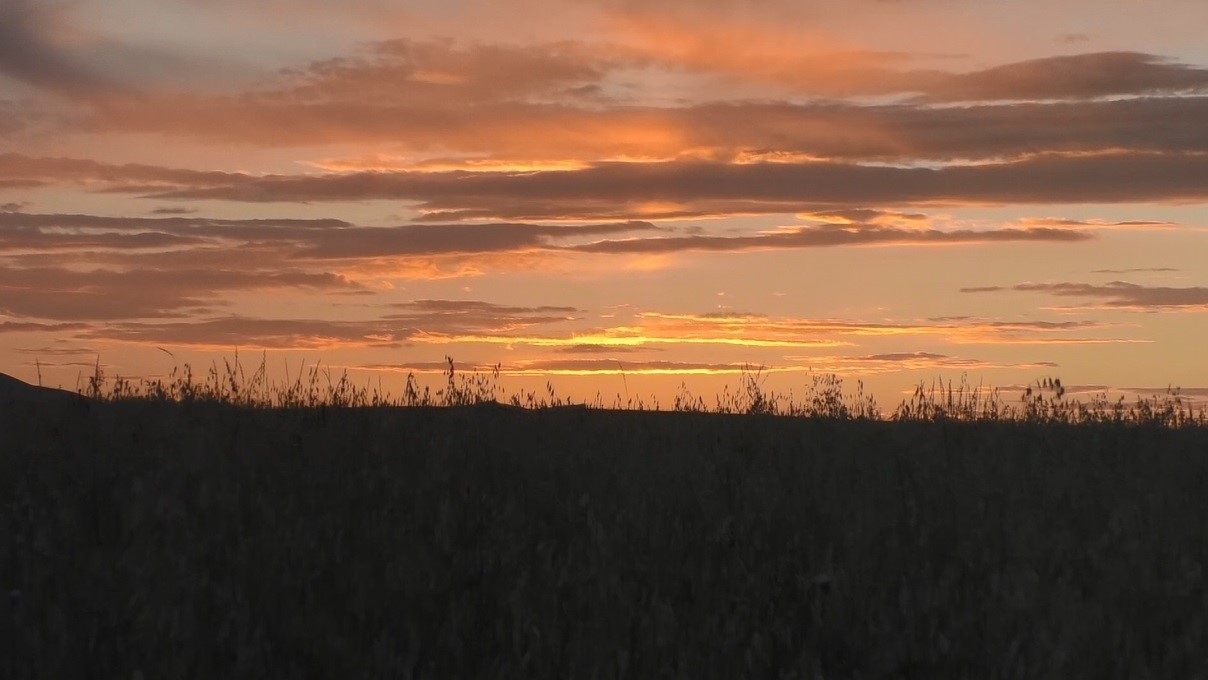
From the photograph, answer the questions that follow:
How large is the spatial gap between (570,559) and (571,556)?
98mm

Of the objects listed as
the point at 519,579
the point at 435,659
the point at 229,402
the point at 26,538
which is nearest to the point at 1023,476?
the point at 519,579

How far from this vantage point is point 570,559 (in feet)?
16.2

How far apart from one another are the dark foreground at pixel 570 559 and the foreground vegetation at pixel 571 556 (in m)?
0.02

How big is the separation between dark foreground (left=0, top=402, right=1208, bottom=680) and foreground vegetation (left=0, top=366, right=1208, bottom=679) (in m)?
0.02

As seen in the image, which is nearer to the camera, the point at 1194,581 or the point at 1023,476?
the point at 1194,581

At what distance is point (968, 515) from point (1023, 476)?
1.75 metres

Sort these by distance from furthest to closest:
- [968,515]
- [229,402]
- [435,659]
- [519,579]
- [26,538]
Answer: [229,402]
[968,515]
[26,538]
[519,579]
[435,659]

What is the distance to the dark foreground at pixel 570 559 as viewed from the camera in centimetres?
401

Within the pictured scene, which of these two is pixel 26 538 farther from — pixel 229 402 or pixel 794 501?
pixel 229 402

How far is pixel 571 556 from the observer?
16.5 ft

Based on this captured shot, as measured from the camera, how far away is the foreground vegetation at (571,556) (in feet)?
13.2

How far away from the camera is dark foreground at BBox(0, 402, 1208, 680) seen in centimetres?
401

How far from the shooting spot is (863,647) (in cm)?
424

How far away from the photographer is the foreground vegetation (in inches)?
158
